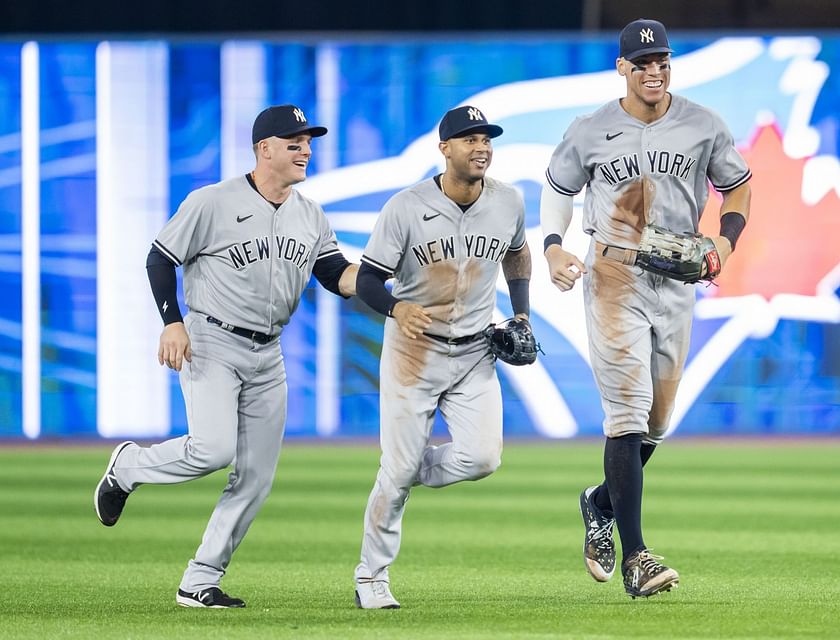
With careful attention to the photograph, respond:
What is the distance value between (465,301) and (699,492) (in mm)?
6584

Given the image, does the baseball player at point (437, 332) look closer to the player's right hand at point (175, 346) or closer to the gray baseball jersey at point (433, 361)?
the gray baseball jersey at point (433, 361)


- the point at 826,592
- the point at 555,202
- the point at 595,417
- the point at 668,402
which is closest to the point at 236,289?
the point at 555,202

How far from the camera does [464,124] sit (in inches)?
260

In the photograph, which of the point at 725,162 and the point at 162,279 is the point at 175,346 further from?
the point at 725,162

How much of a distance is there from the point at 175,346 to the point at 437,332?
112 cm

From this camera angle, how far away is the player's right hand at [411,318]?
6.42m

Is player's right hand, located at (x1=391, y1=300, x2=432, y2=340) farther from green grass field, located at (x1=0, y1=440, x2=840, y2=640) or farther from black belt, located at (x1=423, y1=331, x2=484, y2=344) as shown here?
green grass field, located at (x1=0, y1=440, x2=840, y2=640)

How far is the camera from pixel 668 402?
7031mm

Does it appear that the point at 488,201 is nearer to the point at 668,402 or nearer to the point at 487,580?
the point at 668,402

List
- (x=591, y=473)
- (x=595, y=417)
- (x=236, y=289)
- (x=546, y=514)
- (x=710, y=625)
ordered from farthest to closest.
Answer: (x=595, y=417) < (x=591, y=473) < (x=546, y=514) < (x=236, y=289) < (x=710, y=625)

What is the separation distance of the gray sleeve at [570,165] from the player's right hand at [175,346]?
185cm

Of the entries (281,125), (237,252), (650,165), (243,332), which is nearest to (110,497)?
(243,332)

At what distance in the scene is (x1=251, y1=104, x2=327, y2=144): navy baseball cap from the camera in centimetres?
671

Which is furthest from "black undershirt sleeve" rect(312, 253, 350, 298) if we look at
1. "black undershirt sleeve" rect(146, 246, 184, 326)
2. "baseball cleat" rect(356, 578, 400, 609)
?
"baseball cleat" rect(356, 578, 400, 609)
